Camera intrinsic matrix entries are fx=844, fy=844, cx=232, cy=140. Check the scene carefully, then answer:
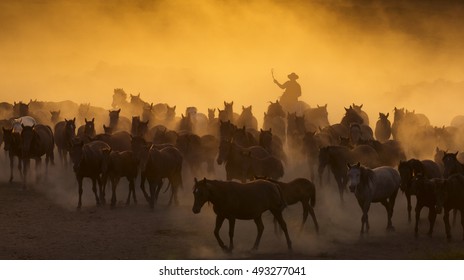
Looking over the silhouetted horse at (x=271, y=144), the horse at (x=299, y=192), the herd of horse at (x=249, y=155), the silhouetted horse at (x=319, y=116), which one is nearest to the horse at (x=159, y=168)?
the herd of horse at (x=249, y=155)

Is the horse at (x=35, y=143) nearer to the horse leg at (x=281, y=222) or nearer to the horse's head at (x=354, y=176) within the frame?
the horse leg at (x=281, y=222)

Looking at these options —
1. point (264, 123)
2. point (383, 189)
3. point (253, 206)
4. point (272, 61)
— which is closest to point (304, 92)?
point (264, 123)

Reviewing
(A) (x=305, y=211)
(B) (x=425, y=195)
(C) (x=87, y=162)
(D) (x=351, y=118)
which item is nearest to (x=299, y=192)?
(A) (x=305, y=211)

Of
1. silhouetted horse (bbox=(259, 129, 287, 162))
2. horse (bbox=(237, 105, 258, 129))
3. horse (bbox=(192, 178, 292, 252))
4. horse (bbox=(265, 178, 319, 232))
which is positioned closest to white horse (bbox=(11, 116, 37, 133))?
horse (bbox=(237, 105, 258, 129))

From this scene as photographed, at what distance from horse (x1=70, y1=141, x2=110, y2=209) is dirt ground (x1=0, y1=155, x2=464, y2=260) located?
0.56 metres

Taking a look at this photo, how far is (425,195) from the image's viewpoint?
818 inches

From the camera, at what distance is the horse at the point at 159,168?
23.8m

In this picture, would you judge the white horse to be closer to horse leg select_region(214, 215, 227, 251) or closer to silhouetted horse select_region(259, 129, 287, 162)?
silhouetted horse select_region(259, 129, 287, 162)

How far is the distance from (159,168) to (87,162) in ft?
6.69

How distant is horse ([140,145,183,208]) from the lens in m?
23.8

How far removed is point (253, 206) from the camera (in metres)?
18.4

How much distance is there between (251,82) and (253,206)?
14.1 metres

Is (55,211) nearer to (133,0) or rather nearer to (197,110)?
(133,0)

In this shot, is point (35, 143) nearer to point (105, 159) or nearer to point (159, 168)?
point (105, 159)
